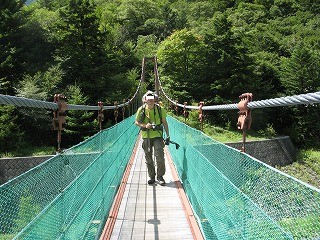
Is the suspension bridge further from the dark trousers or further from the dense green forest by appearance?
the dense green forest

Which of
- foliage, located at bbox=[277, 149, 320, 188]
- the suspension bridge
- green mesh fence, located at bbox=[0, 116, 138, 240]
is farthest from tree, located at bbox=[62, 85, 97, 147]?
green mesh fence, located at bbox=[0, 116, 138, 240]

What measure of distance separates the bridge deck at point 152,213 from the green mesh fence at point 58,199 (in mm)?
392

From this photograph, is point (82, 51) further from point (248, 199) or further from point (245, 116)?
point (248, 199)

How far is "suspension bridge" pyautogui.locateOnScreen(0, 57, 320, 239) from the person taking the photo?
1.22m

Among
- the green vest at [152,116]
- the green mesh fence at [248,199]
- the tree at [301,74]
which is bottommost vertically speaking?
the green mesh fence at [248,199]

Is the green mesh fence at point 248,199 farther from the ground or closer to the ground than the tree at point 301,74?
closer to the ground

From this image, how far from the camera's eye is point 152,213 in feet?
11.0

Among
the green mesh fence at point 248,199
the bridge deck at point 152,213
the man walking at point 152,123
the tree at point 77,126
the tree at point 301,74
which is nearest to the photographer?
the green mesh fence at point 248,199

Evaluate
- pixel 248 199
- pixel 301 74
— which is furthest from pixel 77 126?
pixel 248 199

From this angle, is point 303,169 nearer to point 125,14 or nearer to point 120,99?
point 120,99

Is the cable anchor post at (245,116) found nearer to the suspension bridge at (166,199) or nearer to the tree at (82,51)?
the suspension bridge at (166,199)

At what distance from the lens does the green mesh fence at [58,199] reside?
1.18 m

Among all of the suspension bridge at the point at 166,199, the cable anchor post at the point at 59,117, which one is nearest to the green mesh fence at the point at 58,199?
the suspension bridge at the point at 166,199

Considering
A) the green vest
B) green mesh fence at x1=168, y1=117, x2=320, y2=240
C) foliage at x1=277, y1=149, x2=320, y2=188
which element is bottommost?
foliage at x1=277, y1=149, x2=320, y2=188
